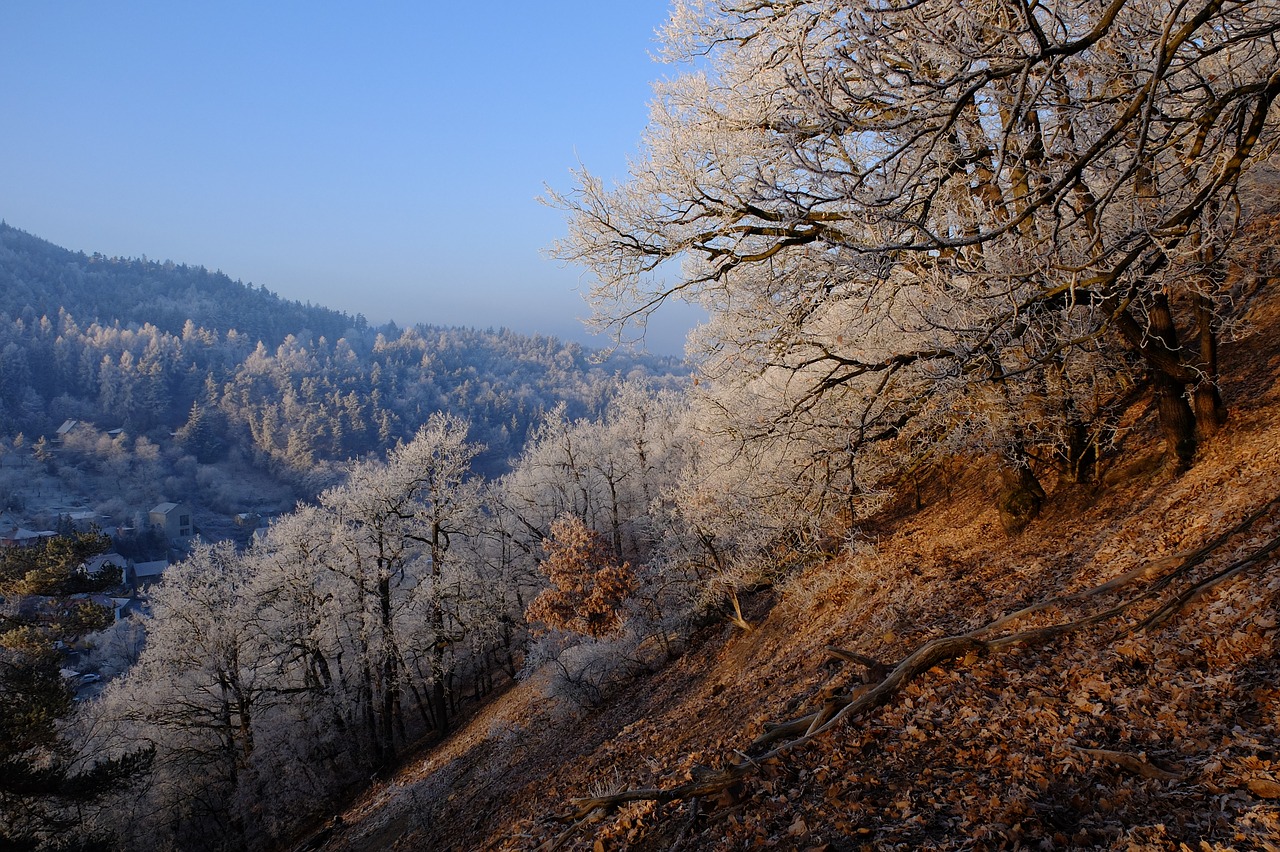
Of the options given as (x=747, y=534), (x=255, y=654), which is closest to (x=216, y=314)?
(x=255, y=654)

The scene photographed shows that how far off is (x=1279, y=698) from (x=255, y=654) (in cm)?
2634

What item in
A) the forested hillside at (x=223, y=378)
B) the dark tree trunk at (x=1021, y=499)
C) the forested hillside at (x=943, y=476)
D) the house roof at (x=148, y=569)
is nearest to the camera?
the forested hillside at (x=943, y=476)

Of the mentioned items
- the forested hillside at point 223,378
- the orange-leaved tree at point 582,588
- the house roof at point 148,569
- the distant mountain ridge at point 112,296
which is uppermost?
the distant mountain ridge at point 112,296

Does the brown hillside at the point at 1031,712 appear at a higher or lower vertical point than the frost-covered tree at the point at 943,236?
lower

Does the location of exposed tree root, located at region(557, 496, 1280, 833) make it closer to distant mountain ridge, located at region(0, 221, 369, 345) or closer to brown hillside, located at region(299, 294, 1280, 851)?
brown hillside, located at region(299, 294, 1280, 851)

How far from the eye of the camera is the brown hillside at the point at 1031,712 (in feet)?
9.66

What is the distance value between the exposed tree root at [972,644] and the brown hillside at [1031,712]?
0.04 metres

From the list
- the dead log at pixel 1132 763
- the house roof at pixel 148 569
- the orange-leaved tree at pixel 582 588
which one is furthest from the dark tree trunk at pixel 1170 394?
the house roof at pixel 148 569

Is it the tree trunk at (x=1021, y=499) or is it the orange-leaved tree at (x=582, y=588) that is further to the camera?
the orange-leaved tree at (x=582, y=588)

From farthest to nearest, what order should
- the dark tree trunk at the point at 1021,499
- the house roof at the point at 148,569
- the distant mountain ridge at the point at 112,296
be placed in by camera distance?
the distant mountain ridge at the point at 112,296 < the house roof at the point at 148,569 < the dark tree trunk at the point at 1021,499

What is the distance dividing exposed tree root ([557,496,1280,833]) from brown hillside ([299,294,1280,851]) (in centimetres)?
4

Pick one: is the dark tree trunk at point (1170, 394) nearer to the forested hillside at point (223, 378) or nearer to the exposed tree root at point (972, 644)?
the exposed tree root at point (972, 644)

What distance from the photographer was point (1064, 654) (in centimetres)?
445

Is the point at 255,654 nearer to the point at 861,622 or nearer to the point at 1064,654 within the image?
the point at 861,622
